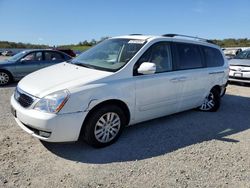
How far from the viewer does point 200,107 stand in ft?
19.5

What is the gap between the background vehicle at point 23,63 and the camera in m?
9.36

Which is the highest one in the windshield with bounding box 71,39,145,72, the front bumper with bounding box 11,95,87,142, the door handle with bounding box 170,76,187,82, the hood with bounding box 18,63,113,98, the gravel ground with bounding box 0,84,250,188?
the windshield with bounding box 71,39,145,72

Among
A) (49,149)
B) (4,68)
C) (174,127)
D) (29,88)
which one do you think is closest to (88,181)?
(49,149)

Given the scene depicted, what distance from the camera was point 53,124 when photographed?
10.7ft

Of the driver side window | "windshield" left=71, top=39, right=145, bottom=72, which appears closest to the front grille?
"windshield" left=71, top=39, right=145, bottom=72

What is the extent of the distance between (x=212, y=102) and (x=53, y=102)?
4203 mm

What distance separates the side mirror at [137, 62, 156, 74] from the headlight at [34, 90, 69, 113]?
4.34 feet

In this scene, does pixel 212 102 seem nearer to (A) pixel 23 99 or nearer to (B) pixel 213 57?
(B) pixel 213 57

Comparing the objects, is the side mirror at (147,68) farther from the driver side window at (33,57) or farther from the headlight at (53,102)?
the driver side window at (33,57)

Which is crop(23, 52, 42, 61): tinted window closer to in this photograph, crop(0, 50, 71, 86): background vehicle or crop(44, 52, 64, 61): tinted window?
crop(0, 50, 71, 86): background vehicle

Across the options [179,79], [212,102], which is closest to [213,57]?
[212,102]

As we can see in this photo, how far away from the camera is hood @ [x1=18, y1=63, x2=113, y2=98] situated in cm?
344

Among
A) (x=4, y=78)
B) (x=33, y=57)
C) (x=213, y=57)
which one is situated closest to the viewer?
(x=213, y=57)

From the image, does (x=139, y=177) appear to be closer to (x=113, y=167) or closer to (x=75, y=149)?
(x=113, y=167)
